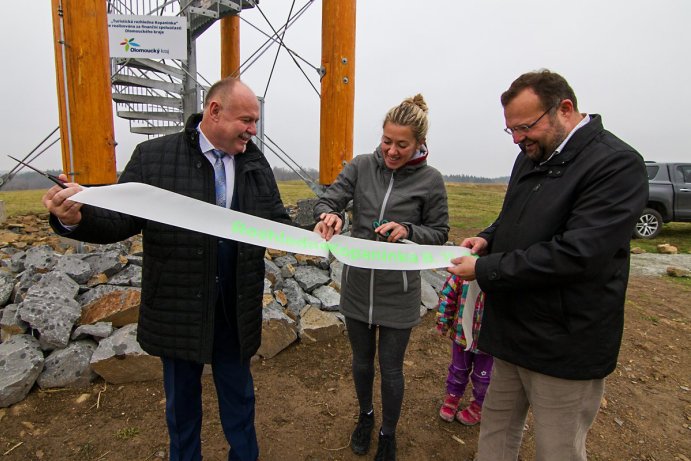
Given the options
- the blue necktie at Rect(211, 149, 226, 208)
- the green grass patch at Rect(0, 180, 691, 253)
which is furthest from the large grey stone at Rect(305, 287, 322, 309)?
the green grass patch at Rect(0, 180, 691, 253)

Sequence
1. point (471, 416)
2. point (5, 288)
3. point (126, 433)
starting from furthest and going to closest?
1. point (5, 288)
2. point (471, 416)
3. point (126, 433)

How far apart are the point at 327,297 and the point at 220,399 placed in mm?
2149

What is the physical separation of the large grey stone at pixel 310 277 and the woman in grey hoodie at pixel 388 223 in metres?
2.08

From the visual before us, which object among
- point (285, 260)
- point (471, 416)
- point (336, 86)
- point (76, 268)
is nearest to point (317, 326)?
point (285, 260)

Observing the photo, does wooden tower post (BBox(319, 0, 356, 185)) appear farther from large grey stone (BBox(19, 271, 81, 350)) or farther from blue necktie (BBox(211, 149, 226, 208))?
blue necktie (BBox(211, 149, 226, 208))

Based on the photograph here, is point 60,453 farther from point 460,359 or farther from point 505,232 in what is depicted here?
point 505,232

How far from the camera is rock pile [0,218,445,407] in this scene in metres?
2.77

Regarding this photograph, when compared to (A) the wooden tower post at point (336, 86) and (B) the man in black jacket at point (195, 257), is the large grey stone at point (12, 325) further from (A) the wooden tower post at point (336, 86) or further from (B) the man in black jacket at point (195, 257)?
(A) the wooden tower post at point (336, 86)

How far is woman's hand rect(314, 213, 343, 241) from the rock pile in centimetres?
162

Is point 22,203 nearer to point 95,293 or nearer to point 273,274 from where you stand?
point 95,293

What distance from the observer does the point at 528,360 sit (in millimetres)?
1604

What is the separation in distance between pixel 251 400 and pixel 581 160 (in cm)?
195

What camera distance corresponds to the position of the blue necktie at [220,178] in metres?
1.90

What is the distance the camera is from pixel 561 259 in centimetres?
138
